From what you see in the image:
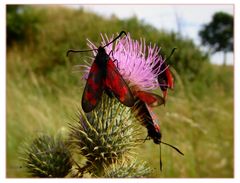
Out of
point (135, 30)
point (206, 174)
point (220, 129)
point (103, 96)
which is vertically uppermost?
point (135, 30)

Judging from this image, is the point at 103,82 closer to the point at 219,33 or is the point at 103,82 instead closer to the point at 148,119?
the point at 148,119

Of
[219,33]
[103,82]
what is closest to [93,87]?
[103,82]

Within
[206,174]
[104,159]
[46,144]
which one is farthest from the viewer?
[206,174]

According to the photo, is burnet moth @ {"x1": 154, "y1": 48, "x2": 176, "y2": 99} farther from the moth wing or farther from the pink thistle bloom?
the moth wing

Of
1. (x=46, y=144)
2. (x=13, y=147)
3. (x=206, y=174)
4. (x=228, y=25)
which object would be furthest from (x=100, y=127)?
(x=13, y=147)

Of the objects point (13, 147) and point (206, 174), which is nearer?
point (206, 174)

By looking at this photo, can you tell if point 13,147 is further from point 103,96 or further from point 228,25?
point 103,96

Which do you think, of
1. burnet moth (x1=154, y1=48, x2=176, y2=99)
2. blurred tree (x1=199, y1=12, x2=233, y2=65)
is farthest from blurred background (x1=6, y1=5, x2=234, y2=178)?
burnet moth (x1=154, y1=48, x2=176, y2=99)

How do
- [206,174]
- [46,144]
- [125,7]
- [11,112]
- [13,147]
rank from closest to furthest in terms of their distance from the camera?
1. [46,144]
2. [125,7]
3. [206,174]
4. [13,147]
5. [11,112]
